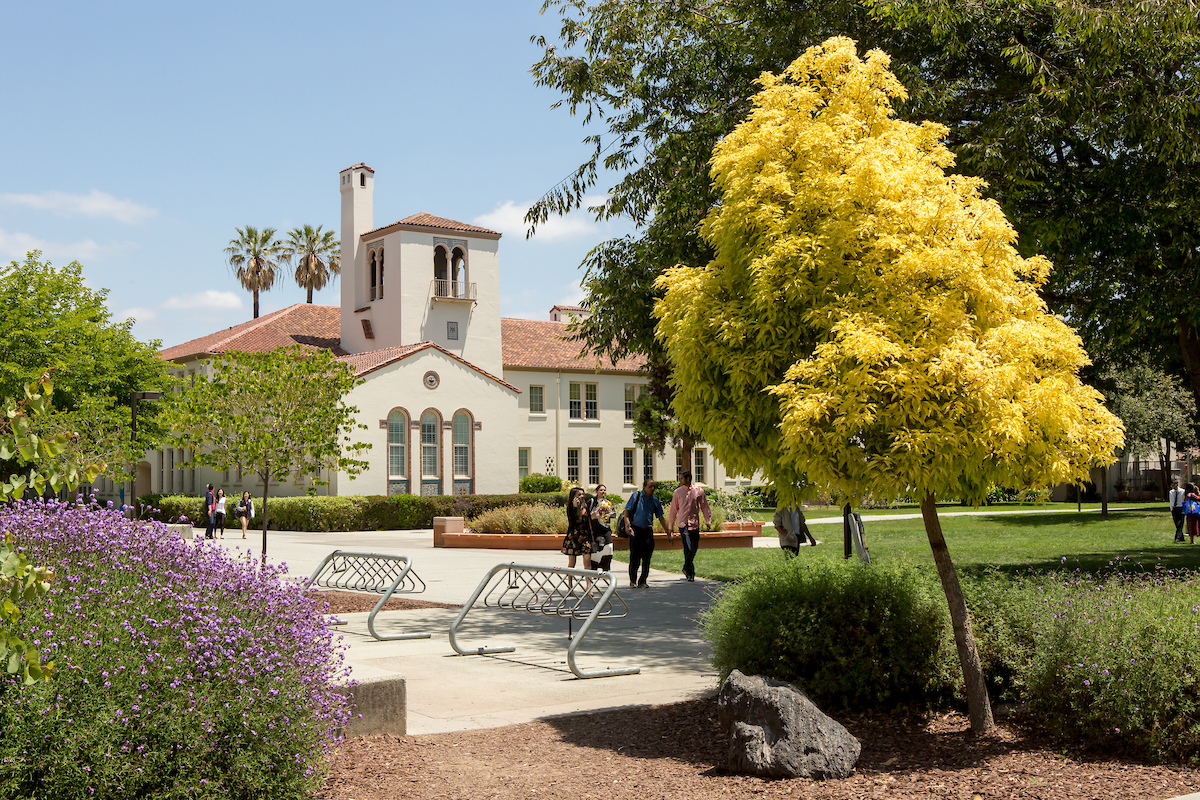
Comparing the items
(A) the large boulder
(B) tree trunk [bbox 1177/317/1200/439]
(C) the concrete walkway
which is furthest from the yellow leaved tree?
(B) tree trunk [bbox 1177/317/1200/439]

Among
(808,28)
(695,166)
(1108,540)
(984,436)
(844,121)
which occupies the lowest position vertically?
(1108,540)

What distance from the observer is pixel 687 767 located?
19.9ft

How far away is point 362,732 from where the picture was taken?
649 cm

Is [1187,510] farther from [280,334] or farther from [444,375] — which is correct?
[280,334]

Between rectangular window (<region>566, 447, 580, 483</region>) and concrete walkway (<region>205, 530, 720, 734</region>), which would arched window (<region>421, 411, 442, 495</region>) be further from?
concrete walkway (<region>205, 530, 720, 734</region>)

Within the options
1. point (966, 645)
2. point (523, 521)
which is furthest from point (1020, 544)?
point (966, 645)

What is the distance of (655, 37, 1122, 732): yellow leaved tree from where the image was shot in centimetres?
595

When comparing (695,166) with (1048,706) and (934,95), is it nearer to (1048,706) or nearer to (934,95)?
(934,95)

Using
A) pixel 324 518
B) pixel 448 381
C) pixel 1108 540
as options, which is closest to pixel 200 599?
pixel 1108 540

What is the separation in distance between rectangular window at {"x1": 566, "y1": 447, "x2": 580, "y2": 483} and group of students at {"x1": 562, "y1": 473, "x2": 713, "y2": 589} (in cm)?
3450

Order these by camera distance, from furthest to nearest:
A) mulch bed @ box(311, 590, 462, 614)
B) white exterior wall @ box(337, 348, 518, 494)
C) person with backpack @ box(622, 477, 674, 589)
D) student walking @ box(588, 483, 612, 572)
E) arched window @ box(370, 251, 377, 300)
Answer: arched window @ box(370, 251, 377, 300) → white exterior wall @ box(337, 348, 518, 494) → student walking @ box(588, 483, 612, 572) → person with backpack @ box(622, 477, 674, 589) → mulch bed @ box(311, 590, 462, 614)

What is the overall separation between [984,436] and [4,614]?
4.83m

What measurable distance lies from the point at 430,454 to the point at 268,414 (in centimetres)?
1919

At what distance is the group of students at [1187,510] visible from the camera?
25.2 meters
